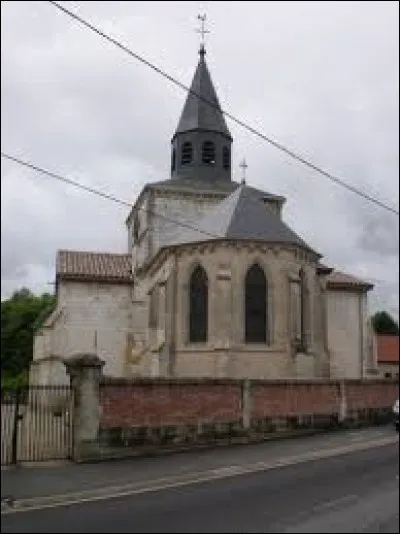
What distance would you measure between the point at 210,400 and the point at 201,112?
80.4 feet

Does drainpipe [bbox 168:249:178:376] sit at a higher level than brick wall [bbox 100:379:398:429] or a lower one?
higher

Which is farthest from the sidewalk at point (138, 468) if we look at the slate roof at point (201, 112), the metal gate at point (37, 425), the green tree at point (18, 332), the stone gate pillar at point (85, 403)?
the green tree at point (18, 332)

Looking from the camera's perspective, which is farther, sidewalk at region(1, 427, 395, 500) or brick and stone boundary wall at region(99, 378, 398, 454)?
brick and stone boundary wall at region(99, 378, 398, 454)

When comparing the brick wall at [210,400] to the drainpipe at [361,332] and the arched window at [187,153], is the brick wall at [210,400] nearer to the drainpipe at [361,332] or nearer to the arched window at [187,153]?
the drainpipe at [361,332]

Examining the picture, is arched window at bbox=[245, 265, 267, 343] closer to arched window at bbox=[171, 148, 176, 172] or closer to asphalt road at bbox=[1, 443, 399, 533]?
asphalt road at bbox=[1, 443, 399, 533]

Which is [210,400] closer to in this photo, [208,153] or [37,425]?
[37,425]

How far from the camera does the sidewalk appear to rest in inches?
575

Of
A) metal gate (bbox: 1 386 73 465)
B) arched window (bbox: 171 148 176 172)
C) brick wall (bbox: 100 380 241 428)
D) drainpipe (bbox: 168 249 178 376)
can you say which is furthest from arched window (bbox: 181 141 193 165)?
metal gate (bbox: 1 386 73 465)

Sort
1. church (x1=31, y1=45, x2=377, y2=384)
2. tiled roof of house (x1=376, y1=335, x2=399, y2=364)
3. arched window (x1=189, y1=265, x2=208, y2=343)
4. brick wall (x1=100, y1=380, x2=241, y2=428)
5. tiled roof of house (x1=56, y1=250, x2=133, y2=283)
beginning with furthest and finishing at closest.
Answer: tiled roof of house (x1=376, y1=335, x2=399, y2=364) → tiled roof of house (x1=56, y1=250, x2=133, y2=283) → arched window (x1=189, y1=265, x2=208, y2=343) → church (x1=31, y1=45, x2=377, y2=384) → brick wall (x1=100, y1=380, x2=241, y2=428)

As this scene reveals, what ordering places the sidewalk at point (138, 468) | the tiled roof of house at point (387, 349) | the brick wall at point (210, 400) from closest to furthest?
the sidewalk at point (138, 468) → the brick wall at point (210, 400) → the tiled roof of house at point (387, 349)

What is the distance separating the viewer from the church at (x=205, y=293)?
30.4 meters

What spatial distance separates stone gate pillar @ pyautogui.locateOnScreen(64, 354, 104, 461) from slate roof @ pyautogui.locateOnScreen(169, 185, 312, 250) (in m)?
12.6

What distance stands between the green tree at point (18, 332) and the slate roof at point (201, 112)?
32.9 m

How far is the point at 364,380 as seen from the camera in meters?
28.3
